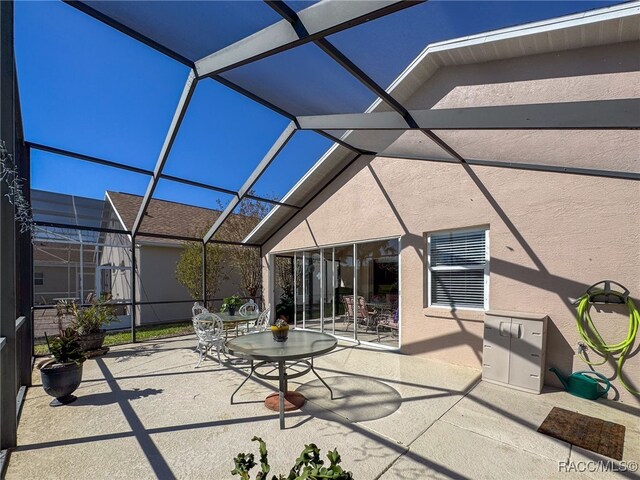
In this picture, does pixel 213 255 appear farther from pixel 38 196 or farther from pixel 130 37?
pixel 130 37

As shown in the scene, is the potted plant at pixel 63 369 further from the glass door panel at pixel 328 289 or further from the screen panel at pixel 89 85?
the glass door panel at pixel 328 289

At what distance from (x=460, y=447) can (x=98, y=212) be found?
1307 cm

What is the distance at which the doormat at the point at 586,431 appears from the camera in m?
2.68

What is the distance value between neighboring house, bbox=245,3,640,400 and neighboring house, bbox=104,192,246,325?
21.7ft

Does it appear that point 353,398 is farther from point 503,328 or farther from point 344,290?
point 344,290

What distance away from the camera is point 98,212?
11.0m

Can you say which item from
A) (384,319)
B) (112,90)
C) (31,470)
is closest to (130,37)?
(112,90)

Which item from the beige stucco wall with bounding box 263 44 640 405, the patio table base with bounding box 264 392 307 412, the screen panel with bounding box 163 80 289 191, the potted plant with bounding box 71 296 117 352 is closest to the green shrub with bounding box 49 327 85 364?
the potted plant with bounding box 71 296 117 352

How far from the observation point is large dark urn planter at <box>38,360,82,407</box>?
3.50m

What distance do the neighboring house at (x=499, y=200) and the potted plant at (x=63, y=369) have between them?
4.97 m

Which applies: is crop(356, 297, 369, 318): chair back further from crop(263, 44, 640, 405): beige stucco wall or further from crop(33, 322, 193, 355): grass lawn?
crop(33, 322, 193, 355): grass lawn

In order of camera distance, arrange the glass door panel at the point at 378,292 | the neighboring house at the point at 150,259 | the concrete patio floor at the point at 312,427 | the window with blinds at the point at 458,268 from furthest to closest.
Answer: the neighboring house at the point at 150,259 < the glass door panel at the point at 378,292 < the window with blinds at the point at 458,268 < the concrete patio floor at the point at 312,427

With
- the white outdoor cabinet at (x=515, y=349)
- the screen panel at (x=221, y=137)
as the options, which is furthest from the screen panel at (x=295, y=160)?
the white outdoor cabinet at (x=515, y=349)

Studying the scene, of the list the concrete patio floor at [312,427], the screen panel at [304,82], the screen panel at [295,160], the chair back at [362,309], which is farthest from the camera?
the chair back at [362,309]
